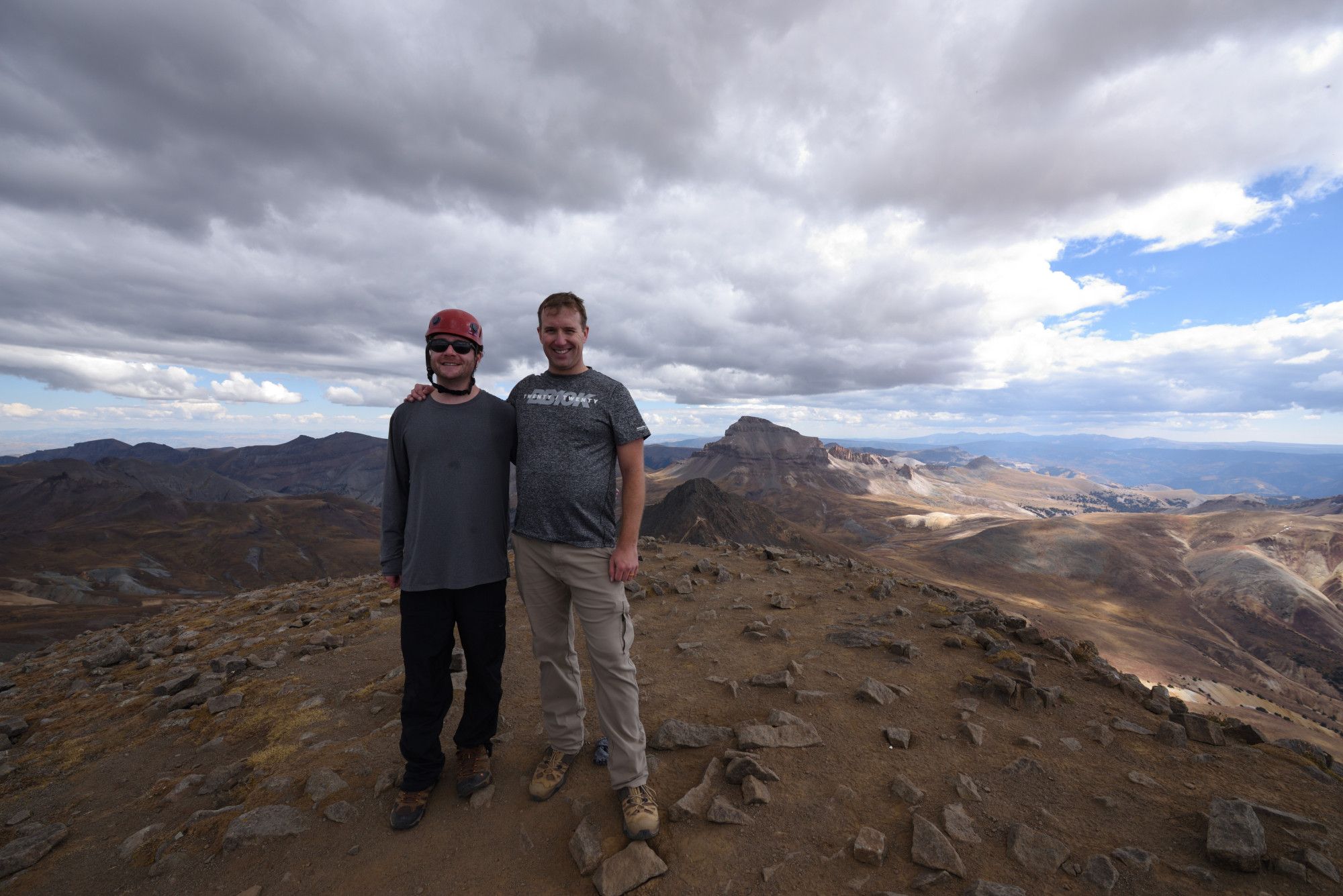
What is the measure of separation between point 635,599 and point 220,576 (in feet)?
382

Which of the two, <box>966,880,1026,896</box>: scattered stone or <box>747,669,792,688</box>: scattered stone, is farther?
<box>747,669,792,688</box>: scattered stone

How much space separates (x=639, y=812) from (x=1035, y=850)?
321 centimetres

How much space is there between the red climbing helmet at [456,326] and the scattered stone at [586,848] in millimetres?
4320

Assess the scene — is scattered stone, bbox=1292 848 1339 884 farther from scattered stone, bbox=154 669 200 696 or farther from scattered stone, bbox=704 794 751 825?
scattered stone, bbox=154 669 200 696

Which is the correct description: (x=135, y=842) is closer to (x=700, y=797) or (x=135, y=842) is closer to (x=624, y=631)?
(x=624, y=631)

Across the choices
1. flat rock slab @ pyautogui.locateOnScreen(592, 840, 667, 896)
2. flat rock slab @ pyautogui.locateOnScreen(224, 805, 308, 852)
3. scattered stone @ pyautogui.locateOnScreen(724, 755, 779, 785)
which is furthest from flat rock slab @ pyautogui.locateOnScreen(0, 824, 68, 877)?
scattered stone @ pyautogui.locateOnScreen(724, 755, 779, 785)

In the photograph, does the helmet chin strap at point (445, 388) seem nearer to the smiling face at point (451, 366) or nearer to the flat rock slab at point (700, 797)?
the smiling face at point (451, 366)

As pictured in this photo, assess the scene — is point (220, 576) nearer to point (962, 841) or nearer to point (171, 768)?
point (171, 768)

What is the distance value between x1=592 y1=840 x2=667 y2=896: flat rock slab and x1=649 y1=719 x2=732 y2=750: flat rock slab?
1636 millimetres

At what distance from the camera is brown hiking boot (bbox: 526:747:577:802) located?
16.4ft

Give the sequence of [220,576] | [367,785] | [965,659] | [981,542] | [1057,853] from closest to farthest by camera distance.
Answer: [1057,853] < [367,785] < [965,659] < [220,576] < [981,542]

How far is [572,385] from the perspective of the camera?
4.79m

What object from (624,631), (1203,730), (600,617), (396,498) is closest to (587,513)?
(600,617)

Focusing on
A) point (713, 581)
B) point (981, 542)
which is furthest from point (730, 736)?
point (981, 542)
